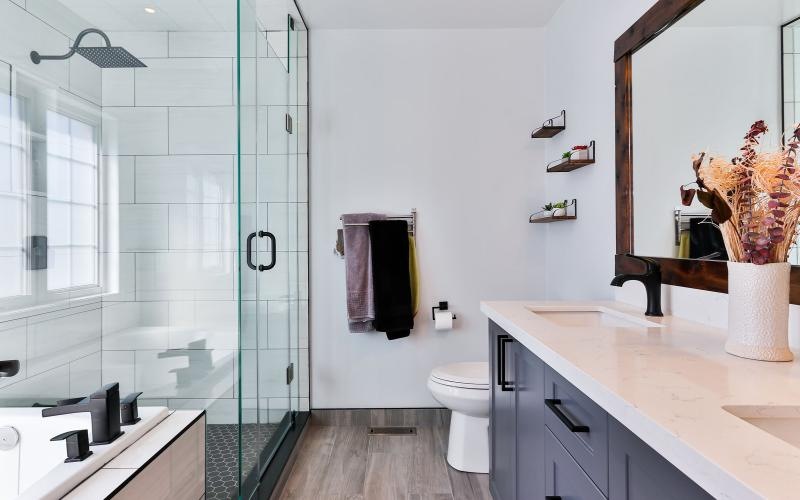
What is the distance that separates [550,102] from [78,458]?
8.63ft

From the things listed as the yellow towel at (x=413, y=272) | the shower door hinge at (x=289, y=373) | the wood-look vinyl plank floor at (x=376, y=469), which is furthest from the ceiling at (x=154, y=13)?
the wood-look vinyl plank floor at (x=376, y=469)

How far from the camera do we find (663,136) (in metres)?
1.50

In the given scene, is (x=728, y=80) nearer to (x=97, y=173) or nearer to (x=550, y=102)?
(x=550, y=102)

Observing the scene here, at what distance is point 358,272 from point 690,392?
75.5 inches

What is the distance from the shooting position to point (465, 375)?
2.24 m

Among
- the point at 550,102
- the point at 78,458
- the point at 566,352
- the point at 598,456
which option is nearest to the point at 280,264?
the point at 78,458

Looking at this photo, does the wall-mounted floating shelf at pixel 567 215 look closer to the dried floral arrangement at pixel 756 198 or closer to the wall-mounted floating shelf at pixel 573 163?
the wall-mounted floating shelf at pixel 573 163

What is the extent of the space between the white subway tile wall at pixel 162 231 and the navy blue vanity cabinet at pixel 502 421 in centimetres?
97

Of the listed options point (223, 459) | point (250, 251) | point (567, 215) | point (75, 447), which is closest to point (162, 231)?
point (250, 251)

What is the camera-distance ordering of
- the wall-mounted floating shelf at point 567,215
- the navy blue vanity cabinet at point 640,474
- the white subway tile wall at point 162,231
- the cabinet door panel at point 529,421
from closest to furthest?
the navy blue vanity cabinet at point 640,474, the white subway tile wall at point 162,231, the cabinet door panel at point 529,421, the wall-mounted floating shelf at point 567,215

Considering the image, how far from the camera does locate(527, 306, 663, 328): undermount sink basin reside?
5.08 ft

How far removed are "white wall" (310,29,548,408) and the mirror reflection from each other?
3.30 ft

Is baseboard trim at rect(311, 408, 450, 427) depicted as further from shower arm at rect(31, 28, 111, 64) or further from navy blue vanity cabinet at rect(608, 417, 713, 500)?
shower arm at rect(31, 28, 111, 64)

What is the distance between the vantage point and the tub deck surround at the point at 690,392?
509 millimetres
